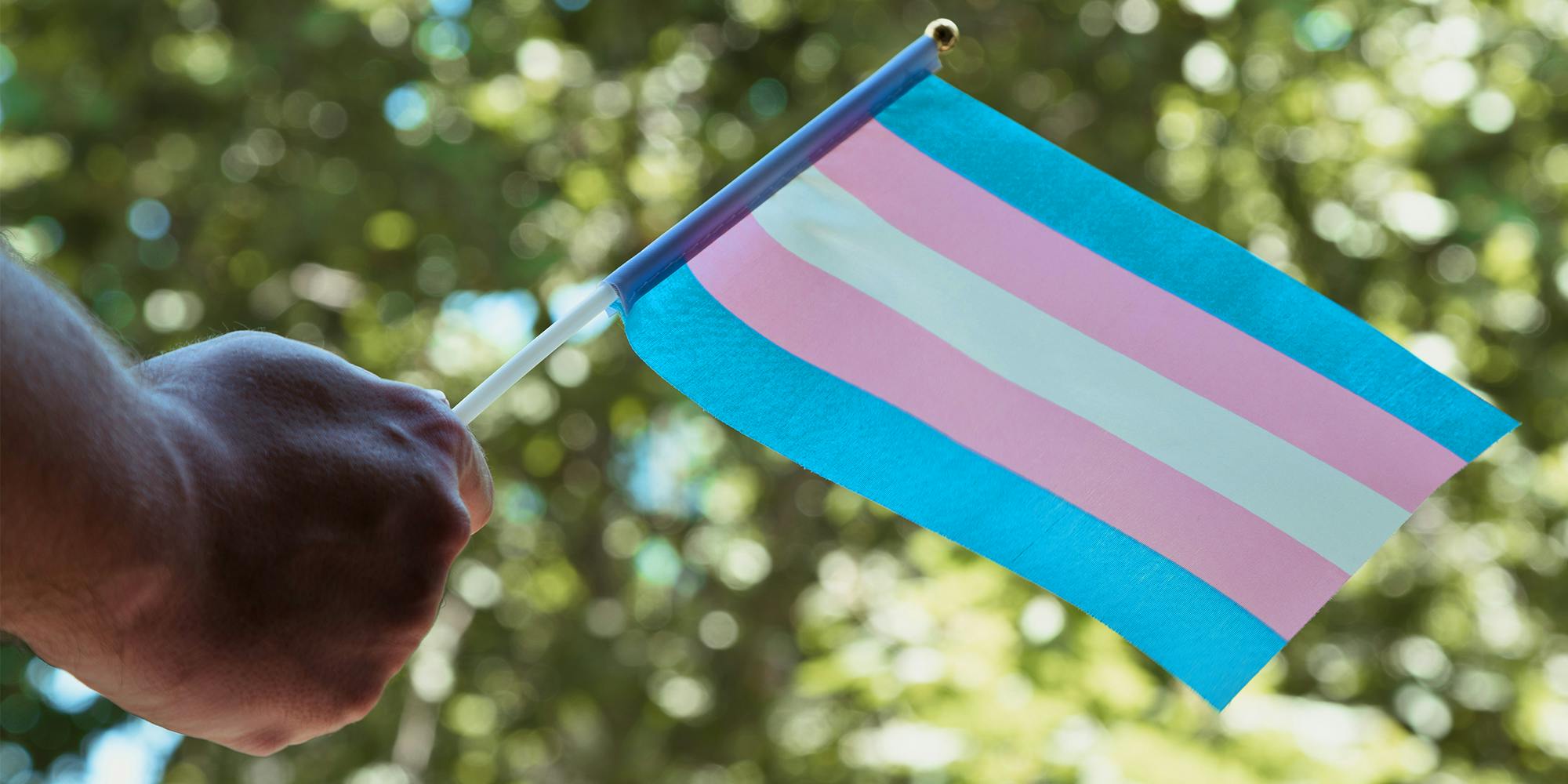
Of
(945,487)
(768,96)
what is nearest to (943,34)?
(945,487)

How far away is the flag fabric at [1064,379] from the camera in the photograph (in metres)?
1.83

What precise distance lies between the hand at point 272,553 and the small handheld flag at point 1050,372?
2.73ft

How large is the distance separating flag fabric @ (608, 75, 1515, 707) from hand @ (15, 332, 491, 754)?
866 millimetres

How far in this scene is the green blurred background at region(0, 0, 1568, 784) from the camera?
402 centimetres

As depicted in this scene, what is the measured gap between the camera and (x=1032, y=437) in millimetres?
1877

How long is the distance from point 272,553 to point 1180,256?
4.63 feet

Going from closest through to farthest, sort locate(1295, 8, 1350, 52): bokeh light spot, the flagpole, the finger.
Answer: the finger
the flagpole
locate(1295, 8, 1350, 52): bokeh light spot

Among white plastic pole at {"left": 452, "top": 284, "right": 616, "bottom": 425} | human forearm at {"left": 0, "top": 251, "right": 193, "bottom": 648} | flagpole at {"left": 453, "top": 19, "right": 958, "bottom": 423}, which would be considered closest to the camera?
human forearm at {"left": 0, "top": 251, "right": 193, "bottom": 648}

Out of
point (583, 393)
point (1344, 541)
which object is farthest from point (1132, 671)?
point (583, 393)

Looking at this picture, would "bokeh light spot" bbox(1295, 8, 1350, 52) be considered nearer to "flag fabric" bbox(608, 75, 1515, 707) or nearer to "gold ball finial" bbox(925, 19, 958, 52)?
"flag fabric" bbox(608, 75, 1515, 707)

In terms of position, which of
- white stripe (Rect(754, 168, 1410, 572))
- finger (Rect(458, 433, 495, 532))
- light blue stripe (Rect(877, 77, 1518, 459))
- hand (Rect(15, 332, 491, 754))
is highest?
hand (Rect(15, 332, 491, 754))

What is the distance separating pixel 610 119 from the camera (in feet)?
14.7

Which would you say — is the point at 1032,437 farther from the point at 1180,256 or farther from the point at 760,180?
the point at 760,180

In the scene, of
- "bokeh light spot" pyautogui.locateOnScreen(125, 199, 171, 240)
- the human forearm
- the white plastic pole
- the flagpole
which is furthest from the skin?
"bokeh light spot" pyautogui.locateOnScreen(125, 199, 171, 240)
